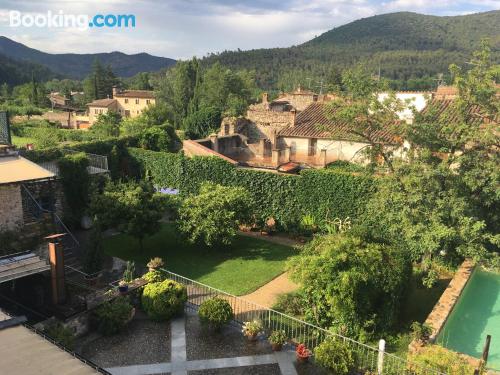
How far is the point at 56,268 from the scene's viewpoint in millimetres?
13336

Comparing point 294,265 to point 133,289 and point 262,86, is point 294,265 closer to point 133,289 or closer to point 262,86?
point 133,289

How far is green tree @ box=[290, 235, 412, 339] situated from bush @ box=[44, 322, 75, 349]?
6835mm

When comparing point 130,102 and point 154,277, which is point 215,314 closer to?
point 154,277

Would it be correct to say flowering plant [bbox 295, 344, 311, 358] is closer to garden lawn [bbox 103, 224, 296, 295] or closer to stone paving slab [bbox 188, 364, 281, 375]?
stone paving slab [bbox 188, 364, 281, 375]

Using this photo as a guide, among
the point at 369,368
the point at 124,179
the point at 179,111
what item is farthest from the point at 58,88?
the point at 369,368

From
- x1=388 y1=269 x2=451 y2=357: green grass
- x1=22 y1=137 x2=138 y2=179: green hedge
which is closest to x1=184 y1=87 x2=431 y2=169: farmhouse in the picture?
x1=22 y1=137 x2=138 y2=179: green hedge

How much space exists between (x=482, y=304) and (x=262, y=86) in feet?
488

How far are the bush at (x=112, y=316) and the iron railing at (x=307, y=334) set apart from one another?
234cm

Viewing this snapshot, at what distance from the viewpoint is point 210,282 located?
17.2 metres

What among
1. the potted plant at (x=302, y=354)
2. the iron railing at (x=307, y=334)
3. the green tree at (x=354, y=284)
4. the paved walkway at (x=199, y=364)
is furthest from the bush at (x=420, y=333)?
the paved walkway at (x=199, y=364)

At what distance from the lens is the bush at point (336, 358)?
10766 mm

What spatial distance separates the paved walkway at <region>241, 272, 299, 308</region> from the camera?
15.8 metres

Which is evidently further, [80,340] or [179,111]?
[179,111]

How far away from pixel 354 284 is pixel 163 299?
5910mm
